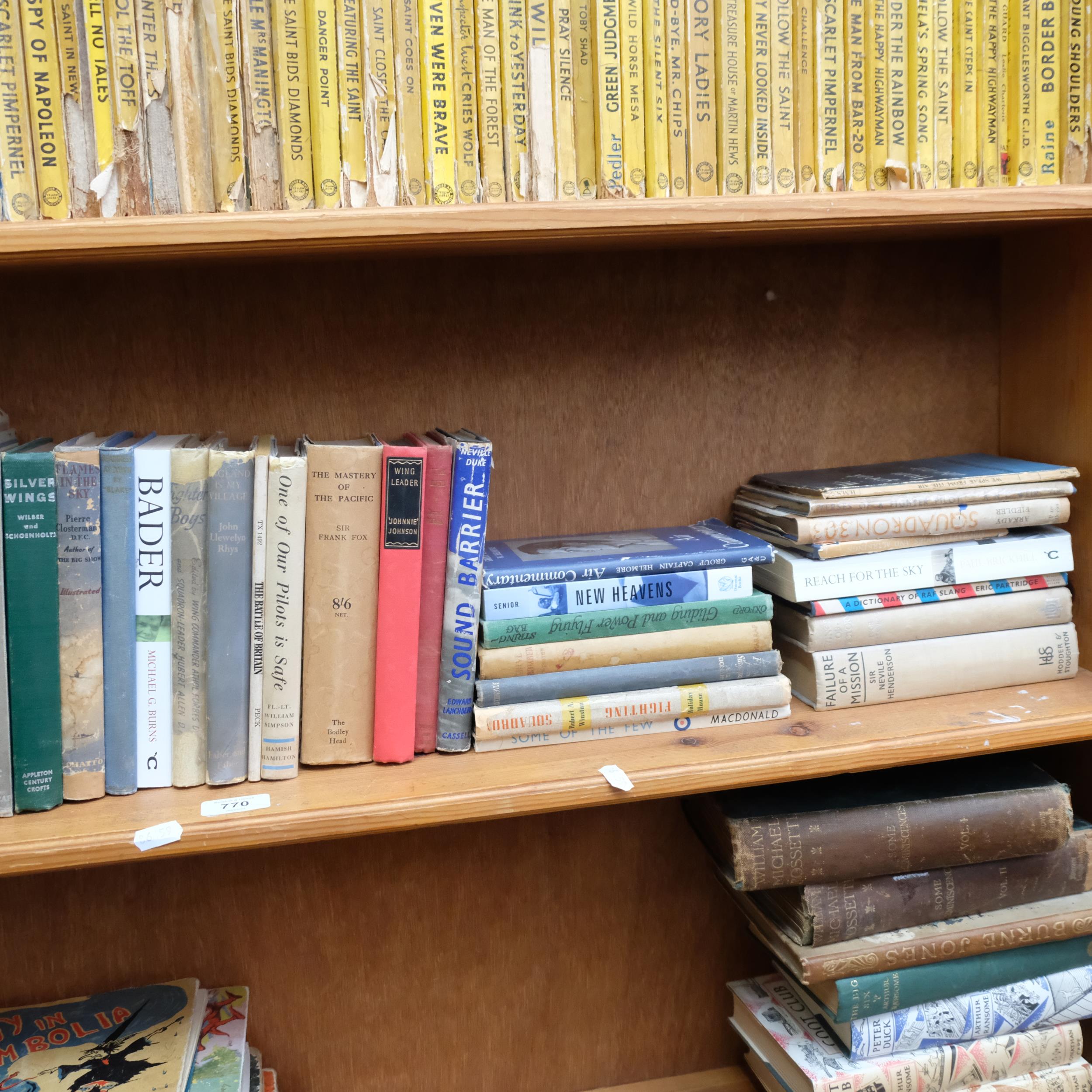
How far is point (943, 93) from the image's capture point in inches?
30.9

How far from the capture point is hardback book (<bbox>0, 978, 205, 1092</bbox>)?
31.8 inches

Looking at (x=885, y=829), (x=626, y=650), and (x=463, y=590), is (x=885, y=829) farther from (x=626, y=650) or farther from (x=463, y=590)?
(x=463, y=590)

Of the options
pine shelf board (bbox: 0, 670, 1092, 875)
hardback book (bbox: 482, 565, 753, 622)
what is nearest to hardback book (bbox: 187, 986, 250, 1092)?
pine shelf board (bbox: 0, 670, 1092, 875)

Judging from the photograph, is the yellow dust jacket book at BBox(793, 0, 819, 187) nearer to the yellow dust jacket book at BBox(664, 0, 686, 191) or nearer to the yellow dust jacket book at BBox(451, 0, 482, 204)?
the yellow dust jacket book at BBox(664, 0, 686, 191)

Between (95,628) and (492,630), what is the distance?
0.31m

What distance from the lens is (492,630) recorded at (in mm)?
797

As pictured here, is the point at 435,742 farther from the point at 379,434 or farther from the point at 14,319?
the point at 14,319

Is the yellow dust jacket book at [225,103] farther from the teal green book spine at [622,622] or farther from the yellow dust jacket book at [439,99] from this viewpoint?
the teal green book spine at [622,622]

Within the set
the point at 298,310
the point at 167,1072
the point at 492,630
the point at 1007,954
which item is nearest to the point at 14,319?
the point at 298,310

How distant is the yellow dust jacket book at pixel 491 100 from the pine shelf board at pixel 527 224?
43 millimetres

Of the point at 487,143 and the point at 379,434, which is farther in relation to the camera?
the point at 379,434

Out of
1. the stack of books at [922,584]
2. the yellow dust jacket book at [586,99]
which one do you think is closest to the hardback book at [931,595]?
the stack of books at [922,584]

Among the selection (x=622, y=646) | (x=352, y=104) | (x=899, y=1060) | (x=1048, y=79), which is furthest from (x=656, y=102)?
(x=899, y=1060)

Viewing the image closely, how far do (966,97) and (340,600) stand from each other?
669 mm
